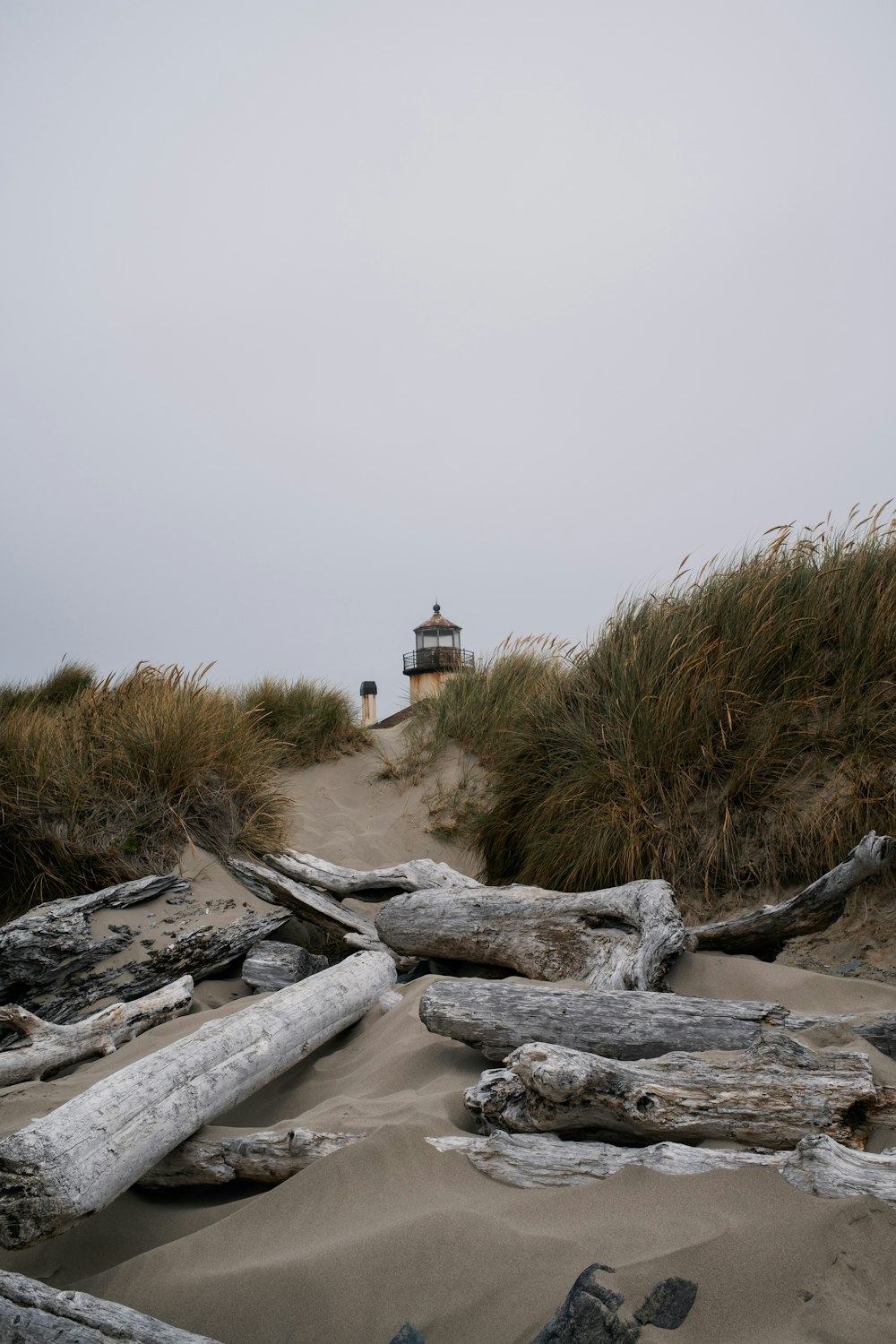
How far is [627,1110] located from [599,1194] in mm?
239

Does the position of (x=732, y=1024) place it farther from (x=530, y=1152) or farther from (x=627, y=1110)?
(x=530, y=1152)

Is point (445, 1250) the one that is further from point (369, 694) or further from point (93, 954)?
point (369, 694)

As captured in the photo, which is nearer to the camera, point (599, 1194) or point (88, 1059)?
point (599, 1194)

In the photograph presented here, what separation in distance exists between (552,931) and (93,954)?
8.00 feet

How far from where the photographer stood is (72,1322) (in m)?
1.75

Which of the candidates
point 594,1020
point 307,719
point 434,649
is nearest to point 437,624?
point 434,649

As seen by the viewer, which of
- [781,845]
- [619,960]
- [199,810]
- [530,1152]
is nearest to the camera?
[530,1152]

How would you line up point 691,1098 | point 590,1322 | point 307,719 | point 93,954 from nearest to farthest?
1. point 590,1322
2. point 691,1098
3. point 93,954
4. point 307,719

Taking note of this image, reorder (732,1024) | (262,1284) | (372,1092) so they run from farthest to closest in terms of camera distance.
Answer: (372,1092)
(732,1024)
(262,1284)

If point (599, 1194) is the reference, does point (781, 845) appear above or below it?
above

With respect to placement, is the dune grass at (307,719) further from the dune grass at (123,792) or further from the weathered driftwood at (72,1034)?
the weathered driftwood at (72,1034)

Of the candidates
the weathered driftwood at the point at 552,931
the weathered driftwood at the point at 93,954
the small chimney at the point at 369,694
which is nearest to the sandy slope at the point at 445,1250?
the weathered driftwood at the point at 552,931

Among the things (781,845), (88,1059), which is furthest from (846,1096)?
(88,1059)

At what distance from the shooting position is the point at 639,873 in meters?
4.96
